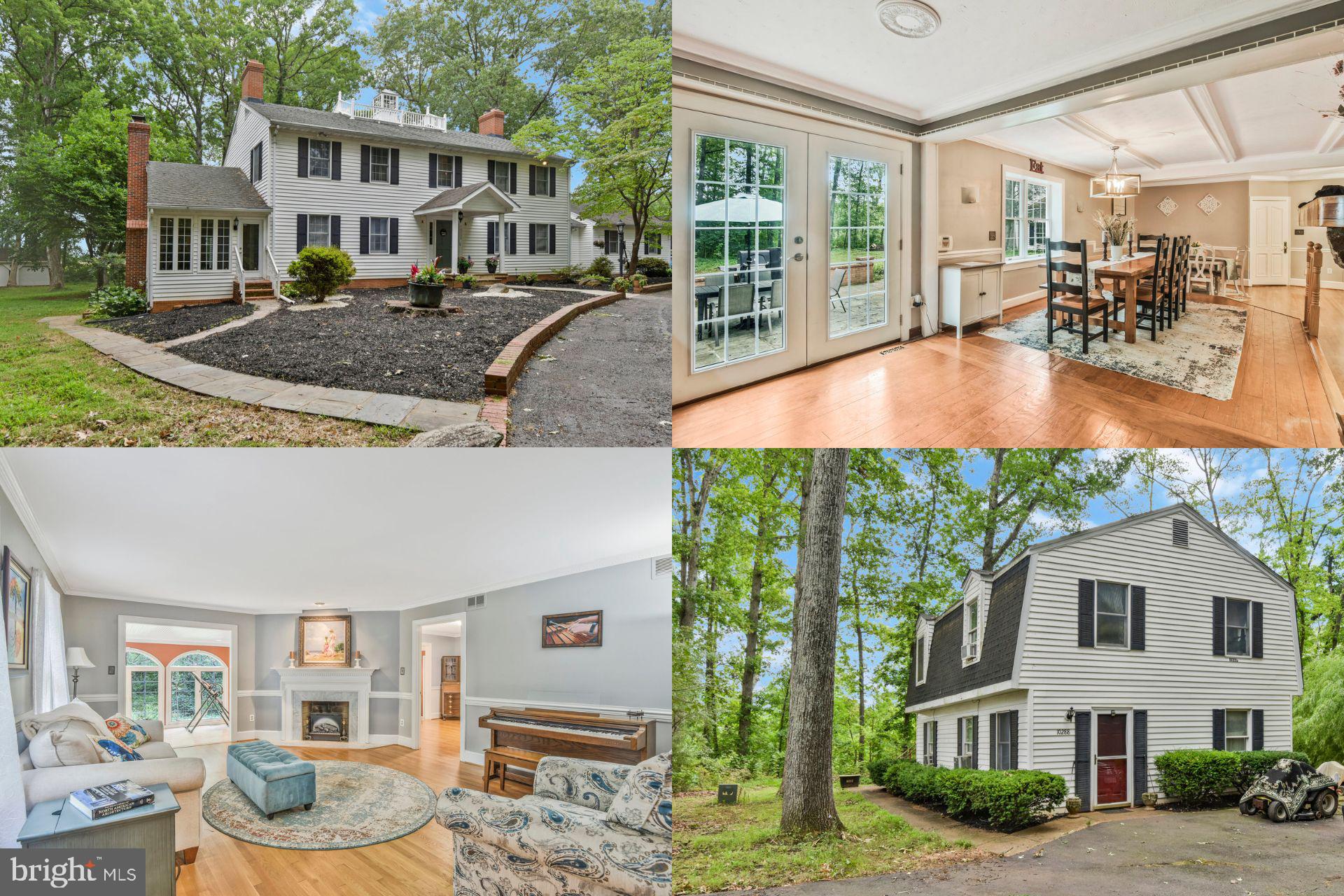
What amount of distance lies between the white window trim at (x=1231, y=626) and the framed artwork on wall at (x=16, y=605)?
5704 mm

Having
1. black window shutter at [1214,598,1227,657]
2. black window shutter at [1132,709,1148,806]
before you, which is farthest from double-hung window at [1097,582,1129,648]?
black window shutter at [1214,598,1227,657]

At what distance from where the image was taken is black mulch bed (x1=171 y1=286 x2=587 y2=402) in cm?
259

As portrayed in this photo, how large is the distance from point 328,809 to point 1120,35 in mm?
7308

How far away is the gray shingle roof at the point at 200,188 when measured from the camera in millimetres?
2496

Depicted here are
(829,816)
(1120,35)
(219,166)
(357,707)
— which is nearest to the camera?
(219,166)

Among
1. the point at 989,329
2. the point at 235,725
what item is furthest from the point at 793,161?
the point at 235,725

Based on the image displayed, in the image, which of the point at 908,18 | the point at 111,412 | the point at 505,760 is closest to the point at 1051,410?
the point at 908,18

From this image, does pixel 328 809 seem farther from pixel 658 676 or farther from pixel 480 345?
pixel 480 345

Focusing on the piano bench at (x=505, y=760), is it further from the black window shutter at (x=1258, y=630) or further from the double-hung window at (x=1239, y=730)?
the black window shutter at (x=1258, y=630)

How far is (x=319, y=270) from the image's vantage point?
101 inches

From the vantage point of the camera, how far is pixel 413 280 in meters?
2.63

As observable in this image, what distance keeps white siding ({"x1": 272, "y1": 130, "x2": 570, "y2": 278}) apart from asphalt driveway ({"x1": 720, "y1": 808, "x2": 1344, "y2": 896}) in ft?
11.1

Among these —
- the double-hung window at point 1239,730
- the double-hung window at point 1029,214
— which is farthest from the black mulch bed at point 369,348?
the double-hung window at point 1029,214

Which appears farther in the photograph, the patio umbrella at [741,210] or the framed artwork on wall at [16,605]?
the patio umbrella at [741,210]
